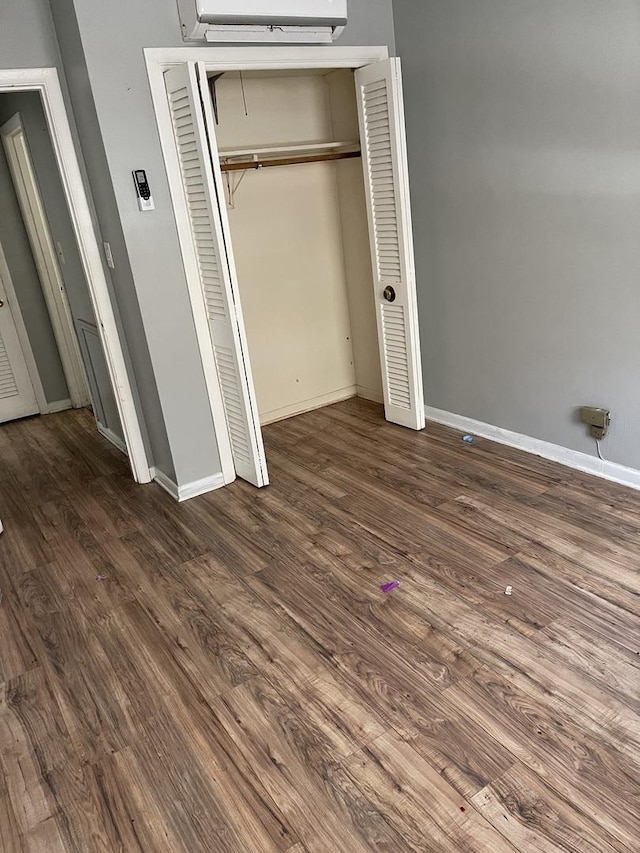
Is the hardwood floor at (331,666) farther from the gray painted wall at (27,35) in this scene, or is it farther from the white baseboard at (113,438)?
the gray painted wall at (27,35)

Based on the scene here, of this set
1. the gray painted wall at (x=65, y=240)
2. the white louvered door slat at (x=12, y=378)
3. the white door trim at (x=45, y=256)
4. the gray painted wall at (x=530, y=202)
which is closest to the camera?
the gray painted wall at (x=530, y=202)

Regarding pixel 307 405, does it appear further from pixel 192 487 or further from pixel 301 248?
pixel 192 487

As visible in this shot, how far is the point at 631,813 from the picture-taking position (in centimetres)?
151

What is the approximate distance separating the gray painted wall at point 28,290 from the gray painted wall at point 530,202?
3.11 metres

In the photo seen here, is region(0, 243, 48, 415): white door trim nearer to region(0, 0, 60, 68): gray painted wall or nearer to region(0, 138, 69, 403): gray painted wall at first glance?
region(0, 138, 69, 403): gray painted wall

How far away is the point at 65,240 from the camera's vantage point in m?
3.97

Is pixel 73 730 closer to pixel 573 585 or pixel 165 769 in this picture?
pixel 165 769

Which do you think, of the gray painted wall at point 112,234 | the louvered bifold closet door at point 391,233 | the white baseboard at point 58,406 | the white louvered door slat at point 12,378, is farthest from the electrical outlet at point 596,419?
the white louvered door slat at point 12,378

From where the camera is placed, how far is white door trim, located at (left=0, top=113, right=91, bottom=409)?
4496 millimetres

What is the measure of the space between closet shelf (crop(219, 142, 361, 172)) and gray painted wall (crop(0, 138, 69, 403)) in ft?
6.72

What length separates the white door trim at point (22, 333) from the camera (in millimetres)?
4863

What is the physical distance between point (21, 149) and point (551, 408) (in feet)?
13.3

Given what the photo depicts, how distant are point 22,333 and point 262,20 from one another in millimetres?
3225

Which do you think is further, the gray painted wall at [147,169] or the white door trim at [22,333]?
the white door trim at [22,333]
